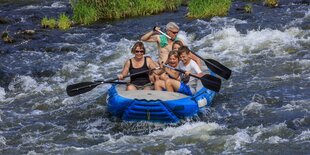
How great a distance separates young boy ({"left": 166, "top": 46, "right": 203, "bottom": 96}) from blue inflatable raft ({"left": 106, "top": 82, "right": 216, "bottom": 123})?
206 mm

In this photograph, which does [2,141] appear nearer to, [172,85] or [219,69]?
[172,85]

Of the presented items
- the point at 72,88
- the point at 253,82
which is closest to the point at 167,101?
the point at 72,88

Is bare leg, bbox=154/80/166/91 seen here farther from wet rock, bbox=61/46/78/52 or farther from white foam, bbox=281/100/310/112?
wet rock, bbox=61/46/78/52

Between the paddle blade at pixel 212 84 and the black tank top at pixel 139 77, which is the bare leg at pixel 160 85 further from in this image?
the paddle blade at pixel 212 84

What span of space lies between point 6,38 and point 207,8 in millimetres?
5897

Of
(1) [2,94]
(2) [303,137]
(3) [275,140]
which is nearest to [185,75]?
(3) [275,140]

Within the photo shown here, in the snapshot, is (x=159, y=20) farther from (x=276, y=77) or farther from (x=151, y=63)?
(x=151, y=63)

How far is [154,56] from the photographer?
14.4 m

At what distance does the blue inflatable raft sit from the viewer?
29.3ft

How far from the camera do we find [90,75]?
12.9m

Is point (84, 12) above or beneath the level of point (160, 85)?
beneath

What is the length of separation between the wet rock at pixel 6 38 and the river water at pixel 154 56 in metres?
0.18

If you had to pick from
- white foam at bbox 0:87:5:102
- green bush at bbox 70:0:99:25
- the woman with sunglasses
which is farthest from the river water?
the woman with sunglasses

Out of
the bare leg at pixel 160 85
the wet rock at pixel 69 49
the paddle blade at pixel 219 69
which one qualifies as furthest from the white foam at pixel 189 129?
the wet rock at pixel 69 49
